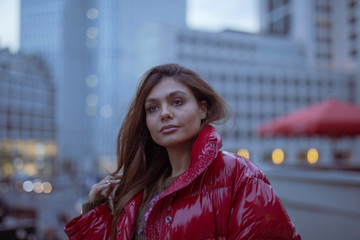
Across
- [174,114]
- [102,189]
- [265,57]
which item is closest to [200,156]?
[174,114]

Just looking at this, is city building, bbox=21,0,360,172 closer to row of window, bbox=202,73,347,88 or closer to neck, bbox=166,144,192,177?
row of window, bbox=202,73,347,88

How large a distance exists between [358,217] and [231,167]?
3.13 metres

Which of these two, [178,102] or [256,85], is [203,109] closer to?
[178,102]

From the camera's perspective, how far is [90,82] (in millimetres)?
101312

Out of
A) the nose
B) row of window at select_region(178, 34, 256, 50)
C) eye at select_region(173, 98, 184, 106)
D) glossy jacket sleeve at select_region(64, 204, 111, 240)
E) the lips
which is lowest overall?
glossy jacket sleeve at select_region(64, 204, 111, 240)

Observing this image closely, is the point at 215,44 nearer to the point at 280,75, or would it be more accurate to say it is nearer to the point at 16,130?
the point at 280,75

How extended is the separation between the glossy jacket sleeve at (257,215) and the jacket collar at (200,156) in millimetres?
153

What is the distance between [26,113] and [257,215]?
132 ft

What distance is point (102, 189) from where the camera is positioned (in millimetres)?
1754

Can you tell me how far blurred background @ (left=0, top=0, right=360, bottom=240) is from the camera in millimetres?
5734

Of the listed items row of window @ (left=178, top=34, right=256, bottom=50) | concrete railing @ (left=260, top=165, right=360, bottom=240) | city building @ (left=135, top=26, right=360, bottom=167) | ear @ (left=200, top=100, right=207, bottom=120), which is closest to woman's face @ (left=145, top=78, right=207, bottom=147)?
ear @ (left=200, top=100, right=207, bottom=120)

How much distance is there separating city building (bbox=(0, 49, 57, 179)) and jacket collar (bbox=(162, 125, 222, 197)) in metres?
11.8

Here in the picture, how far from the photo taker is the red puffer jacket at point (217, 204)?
117 centimetres

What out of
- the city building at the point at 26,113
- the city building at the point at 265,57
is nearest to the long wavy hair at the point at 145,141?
the city building at the point at 26,113
